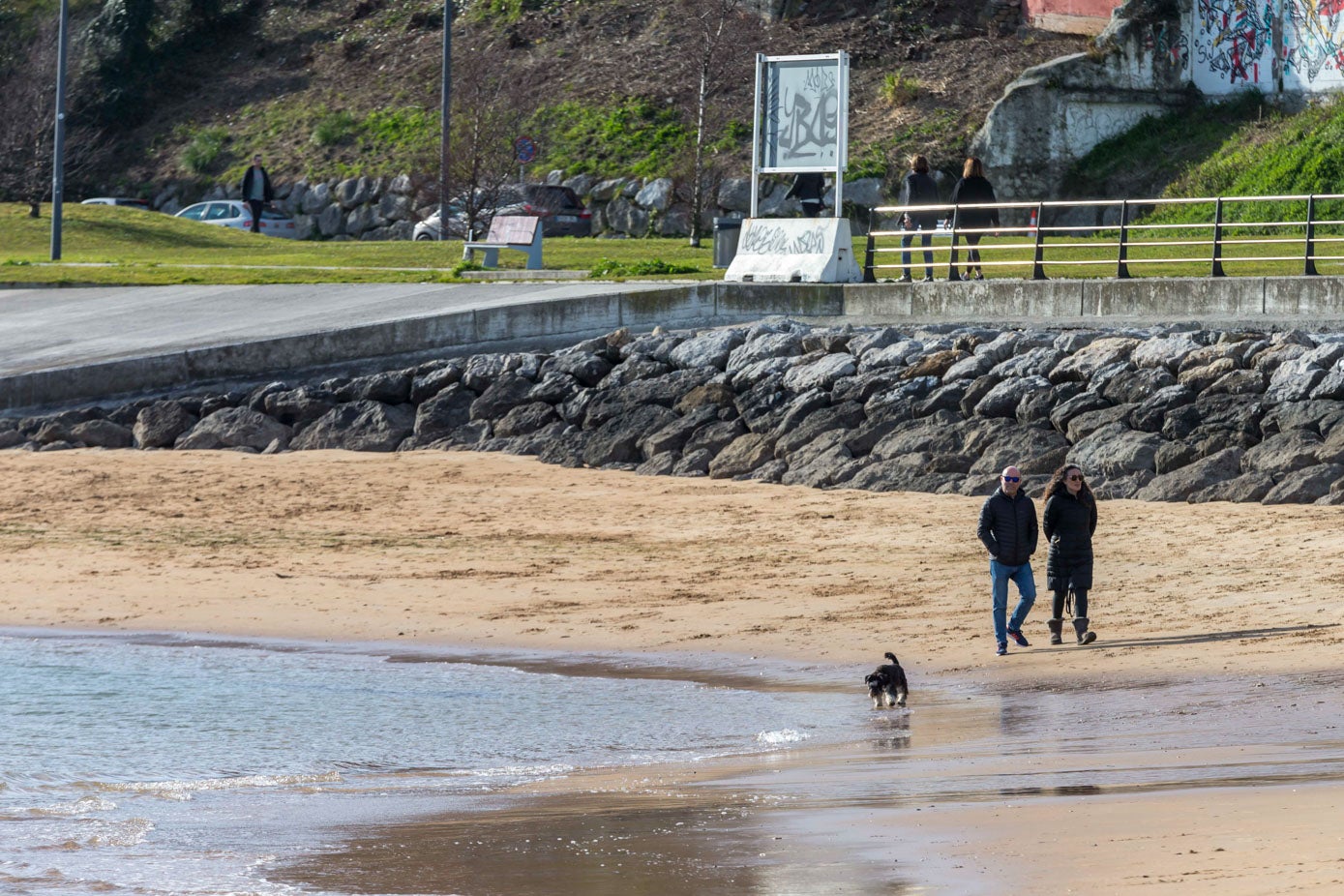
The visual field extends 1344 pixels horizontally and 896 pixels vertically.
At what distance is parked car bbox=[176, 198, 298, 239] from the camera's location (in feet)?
142

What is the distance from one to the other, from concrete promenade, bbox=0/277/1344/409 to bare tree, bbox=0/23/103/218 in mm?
20683

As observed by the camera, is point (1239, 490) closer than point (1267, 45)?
Yes

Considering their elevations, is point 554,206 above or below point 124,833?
above

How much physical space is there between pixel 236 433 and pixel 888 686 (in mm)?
14018

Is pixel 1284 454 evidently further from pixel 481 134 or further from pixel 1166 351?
pixel 481 134

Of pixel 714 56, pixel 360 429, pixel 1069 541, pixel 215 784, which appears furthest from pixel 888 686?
pixel 714 56

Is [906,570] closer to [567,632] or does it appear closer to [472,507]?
[567,632]

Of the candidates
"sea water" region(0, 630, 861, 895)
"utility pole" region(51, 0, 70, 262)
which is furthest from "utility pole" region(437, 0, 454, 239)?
"sea water" region(0, 630, 861, 895)

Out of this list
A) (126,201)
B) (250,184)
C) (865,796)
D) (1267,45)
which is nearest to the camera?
(865,796)

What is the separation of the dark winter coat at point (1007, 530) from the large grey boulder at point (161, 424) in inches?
533

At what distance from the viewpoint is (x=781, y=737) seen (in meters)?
10.4

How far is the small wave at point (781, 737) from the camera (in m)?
10.3

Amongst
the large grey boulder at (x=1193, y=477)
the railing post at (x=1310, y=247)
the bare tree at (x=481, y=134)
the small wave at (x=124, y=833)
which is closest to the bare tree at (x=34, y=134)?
the bare tree at (x=481, y=134)

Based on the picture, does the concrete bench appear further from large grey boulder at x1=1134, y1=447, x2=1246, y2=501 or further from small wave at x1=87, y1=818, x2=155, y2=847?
small wave at x1=87, y1=818, x2=155, y2=847
